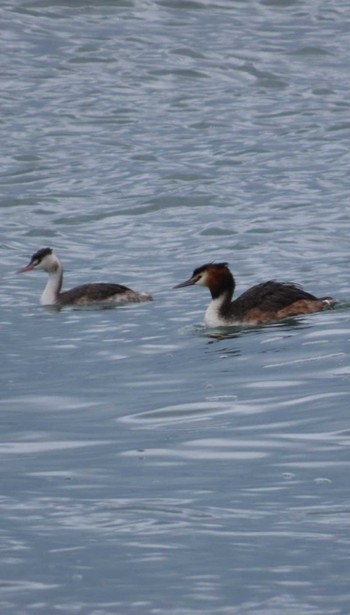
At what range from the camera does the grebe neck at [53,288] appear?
18.6 m

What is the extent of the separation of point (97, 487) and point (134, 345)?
5.51m

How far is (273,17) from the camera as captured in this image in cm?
4119

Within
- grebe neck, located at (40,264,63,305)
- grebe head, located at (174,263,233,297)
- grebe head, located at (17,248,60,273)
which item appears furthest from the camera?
grebe head, located at (17,248,60,273)

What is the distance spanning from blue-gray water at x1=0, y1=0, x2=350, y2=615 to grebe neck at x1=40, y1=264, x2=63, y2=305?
162 millimetres

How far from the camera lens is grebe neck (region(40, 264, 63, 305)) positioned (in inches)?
731

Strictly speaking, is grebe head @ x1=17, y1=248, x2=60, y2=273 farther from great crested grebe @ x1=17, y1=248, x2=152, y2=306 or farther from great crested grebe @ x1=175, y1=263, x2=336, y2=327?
great crested grebe @ x1=175, y1=263, x2=336, y2=327

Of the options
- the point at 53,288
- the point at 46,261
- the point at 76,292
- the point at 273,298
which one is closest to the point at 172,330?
the point at 273,298

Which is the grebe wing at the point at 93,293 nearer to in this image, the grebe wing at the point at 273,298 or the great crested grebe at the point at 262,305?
the great crested grebe at the point at 262,305

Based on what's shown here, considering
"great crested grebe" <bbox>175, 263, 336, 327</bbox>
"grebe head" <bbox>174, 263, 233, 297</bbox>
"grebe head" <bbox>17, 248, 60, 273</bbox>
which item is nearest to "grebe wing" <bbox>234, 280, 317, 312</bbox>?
"great crested grebe" <bbox>175, 263, 336, 327</bbox>

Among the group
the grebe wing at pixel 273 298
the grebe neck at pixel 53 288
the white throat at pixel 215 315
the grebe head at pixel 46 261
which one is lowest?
the grebe neck at pixel 53 288

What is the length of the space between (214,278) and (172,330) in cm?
80

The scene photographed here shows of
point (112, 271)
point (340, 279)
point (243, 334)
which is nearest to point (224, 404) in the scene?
point (243, 334)

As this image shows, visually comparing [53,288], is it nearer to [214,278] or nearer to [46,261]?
[46,261]

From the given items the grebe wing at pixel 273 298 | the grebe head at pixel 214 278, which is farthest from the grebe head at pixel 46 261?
the grebe wing at pixel 273 298
